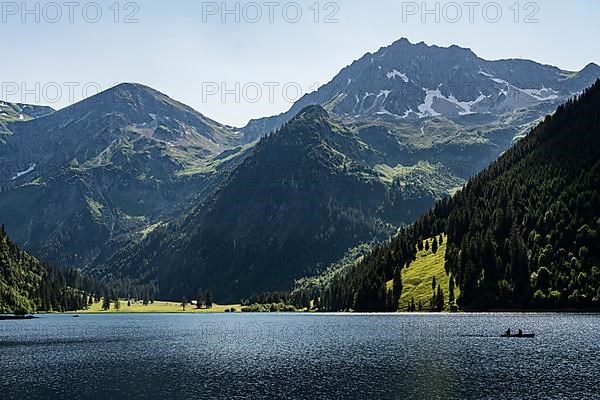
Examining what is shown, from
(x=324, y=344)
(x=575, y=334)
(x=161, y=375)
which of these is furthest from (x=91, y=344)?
(x=575, y=334)

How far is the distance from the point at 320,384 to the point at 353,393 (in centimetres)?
835

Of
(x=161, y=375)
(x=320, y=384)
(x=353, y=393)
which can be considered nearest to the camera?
(x=353, y=393)

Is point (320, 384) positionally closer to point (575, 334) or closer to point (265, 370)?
point (265, 370)

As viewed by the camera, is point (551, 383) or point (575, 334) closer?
point (551, 383)

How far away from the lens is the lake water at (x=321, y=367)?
80125 millimetres

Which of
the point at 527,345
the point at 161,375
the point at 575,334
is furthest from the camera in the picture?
the point at 575,334

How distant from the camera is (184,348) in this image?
474ft

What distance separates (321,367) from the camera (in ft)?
340

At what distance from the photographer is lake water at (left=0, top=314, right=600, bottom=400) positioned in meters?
80.1

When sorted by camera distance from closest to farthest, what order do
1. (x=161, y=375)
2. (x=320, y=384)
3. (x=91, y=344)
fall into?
(x=320, y=384) < (x=161, y=375) < (x=91, y=344)

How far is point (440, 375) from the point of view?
89938mm

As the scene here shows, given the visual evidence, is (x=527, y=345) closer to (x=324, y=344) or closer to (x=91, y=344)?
(x=324, y=344)

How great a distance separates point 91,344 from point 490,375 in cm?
10308

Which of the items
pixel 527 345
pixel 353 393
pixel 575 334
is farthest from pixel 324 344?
pixel 353 393
